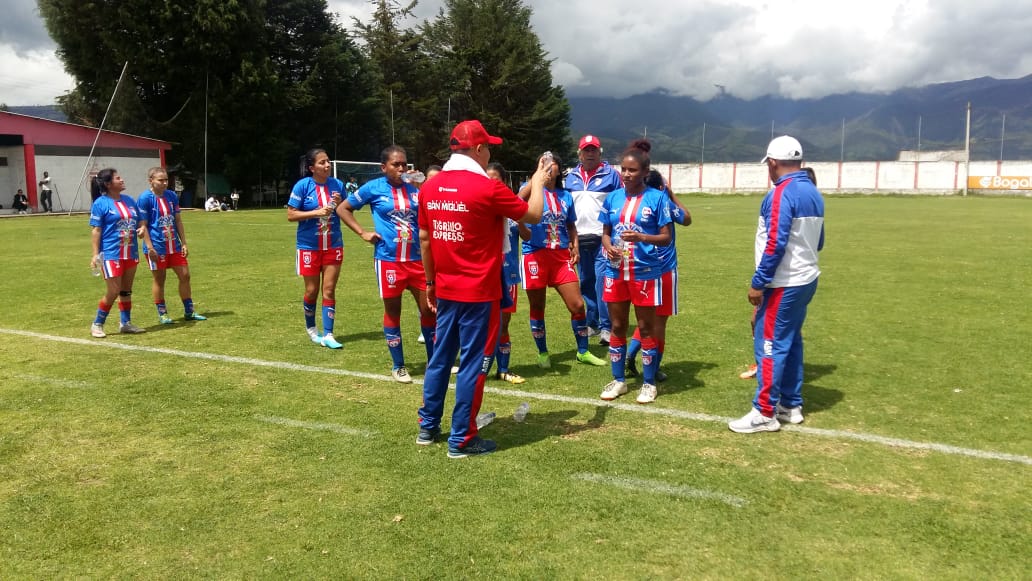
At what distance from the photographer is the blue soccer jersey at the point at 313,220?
26.2ft

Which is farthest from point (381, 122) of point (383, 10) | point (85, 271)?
point (85, 271)

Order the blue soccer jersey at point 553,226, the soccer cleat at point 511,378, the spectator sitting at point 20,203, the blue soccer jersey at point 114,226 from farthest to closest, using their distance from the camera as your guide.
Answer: the spectator sitting at point 20,203, the blue soccer jersey at point 114,226, the blue soccer jersey at point 553,226, the soccer cleat at point 511,378

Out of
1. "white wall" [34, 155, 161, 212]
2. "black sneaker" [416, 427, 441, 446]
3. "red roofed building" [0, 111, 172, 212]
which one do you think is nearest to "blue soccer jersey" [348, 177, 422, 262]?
"black sneaker" [416, 427, 441, 446]

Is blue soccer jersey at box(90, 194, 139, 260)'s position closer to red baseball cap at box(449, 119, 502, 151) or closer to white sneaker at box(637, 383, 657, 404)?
red baseball cap at box(449, 119, 502, 151)

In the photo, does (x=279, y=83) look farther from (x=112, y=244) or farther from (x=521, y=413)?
(x=521, y=413)

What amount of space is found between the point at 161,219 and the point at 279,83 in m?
37.7

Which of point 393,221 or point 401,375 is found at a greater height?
point 393,221

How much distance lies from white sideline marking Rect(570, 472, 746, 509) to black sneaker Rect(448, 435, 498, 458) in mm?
699

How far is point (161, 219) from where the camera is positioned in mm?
9047

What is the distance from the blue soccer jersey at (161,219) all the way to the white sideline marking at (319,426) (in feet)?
15.5

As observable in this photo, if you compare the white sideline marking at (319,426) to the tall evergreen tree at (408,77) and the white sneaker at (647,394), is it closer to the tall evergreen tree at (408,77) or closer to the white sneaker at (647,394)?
the white sneaker at (647,394)

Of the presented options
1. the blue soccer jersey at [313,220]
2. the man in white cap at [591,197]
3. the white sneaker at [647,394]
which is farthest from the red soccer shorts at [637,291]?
the blue soccer jersey at [313,220]

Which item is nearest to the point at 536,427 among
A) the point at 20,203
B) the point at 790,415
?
the point at 790,415

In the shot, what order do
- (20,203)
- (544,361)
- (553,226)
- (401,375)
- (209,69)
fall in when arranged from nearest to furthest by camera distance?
(401,375) < (553,226) < (544,361) < (20,203) < (209,69)
